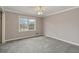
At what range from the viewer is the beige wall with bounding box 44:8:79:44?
4.21 m

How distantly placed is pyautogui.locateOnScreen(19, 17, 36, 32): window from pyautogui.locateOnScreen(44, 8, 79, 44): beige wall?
5.66 feet

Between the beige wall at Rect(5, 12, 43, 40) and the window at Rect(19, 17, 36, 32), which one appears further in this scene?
the window at Rect(19, 17, 36, 32)

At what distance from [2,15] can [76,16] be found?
15.8 ft

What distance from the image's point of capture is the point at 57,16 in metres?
5.83

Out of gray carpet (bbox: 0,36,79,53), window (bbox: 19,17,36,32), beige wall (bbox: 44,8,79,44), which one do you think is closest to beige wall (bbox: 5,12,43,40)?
window (bbox: 19,17,36,32)

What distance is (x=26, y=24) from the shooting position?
21.9 ft

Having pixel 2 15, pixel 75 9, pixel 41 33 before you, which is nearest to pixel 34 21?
pixel 41 33

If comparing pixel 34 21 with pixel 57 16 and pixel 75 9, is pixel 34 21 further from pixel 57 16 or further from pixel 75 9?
pixel 75 9

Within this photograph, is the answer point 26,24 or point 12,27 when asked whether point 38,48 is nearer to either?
point 12,27

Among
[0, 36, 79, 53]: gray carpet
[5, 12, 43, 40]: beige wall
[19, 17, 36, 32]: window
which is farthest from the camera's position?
[19, 17, 36, 32]: window

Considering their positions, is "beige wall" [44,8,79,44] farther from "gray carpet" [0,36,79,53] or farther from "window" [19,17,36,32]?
"window" [19,17,36,32]

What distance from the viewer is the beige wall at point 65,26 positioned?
421cm

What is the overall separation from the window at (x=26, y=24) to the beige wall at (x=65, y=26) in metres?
1.72

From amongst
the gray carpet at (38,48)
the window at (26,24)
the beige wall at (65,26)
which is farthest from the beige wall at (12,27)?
the beige wall at (65,26)
